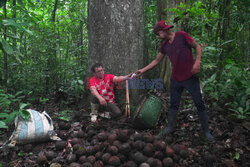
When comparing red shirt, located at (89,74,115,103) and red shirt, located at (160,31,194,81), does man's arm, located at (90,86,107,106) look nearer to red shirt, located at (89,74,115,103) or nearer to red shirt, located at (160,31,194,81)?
red shirt, located at (89,74,115,103)

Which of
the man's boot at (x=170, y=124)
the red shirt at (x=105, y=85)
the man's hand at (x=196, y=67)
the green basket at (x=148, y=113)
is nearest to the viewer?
the man's hand at (x=196, y=67)

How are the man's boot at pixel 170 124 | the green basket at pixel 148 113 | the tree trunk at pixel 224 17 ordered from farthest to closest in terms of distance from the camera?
the tree trunk at pixel 224 17, the green basket at pixel 148 113, the man's boot at pixel 170 124

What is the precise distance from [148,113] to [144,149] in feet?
2.87

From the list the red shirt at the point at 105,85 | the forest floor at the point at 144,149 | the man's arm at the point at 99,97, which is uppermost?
the red shirt at the point at 105,85

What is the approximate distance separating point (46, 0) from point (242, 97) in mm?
6318

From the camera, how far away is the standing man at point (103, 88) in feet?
12.3

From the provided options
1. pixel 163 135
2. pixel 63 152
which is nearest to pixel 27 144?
pixel 63 152

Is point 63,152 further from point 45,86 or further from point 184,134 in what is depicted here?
point 45,86

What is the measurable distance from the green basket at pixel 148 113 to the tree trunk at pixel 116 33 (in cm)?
86

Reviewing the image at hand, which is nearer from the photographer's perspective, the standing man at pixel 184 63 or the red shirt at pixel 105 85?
the standing man at pixel 184 63

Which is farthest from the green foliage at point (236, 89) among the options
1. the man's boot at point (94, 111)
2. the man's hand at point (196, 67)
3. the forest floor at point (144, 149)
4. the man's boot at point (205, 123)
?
the man's boot at point (94, 111)

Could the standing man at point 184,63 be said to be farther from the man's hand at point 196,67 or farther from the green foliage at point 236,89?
the green foliage at point 236,89

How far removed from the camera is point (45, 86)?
5465 millimetres

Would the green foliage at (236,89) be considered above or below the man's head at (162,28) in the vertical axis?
below
